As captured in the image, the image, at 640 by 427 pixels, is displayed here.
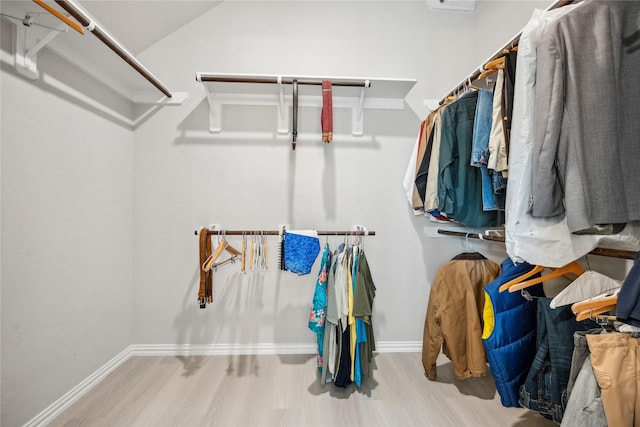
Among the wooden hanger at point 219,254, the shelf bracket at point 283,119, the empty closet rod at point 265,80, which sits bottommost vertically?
the wooden hanger at point 219,254

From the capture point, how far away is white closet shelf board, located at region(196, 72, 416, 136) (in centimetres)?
187

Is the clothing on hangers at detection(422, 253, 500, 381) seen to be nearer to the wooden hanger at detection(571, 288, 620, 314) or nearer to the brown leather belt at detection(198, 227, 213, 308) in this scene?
the wooden hanger at detection(571, 288, 620, 314)

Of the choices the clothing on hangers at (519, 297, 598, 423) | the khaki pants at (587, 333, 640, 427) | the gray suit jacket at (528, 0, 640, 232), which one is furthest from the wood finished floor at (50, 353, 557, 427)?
the gray suit jacket at (528, 0, 640, 232)

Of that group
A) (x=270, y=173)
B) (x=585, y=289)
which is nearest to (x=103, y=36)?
(x=270, y=173)

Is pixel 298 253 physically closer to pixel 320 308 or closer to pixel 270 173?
pixel 320 308

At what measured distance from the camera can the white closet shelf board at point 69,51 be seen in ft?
4.28

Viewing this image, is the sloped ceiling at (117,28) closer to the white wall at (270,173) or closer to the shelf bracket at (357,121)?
the white wall at (270,173)

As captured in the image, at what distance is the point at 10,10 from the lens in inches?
50.0

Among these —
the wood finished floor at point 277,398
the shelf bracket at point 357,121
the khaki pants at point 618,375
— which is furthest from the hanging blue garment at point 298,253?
the khaki pants at point 618,375

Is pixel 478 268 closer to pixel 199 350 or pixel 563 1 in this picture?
pixel 563 1

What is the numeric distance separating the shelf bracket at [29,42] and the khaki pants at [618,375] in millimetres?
2476

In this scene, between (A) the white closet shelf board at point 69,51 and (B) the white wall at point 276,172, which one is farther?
(B) the white wall at point 276,172

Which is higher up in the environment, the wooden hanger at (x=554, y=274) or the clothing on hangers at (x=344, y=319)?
the wooden hanger at (x=554, y=274)

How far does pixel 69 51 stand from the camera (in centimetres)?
158
